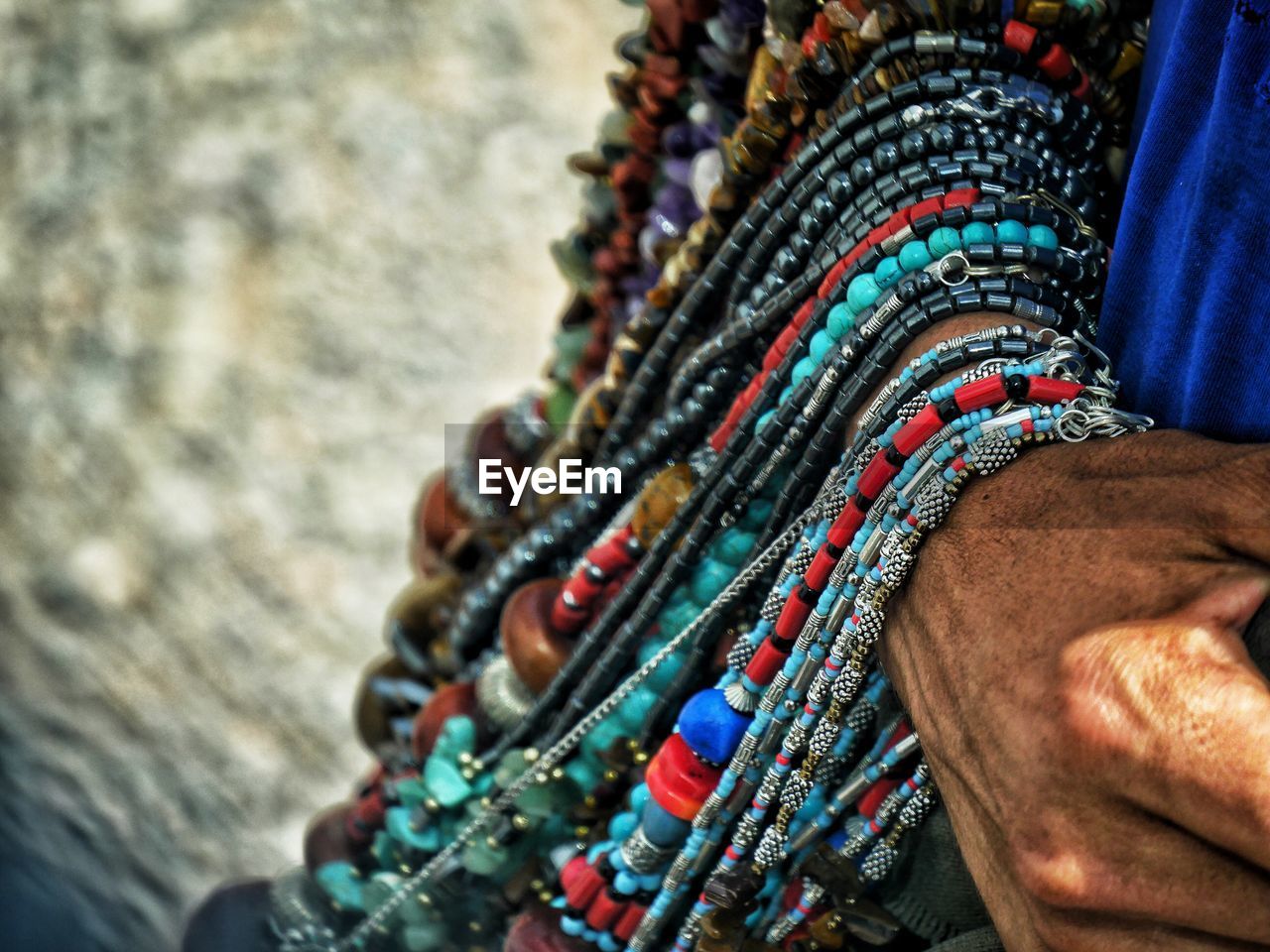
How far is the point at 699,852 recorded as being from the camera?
2.29 ft

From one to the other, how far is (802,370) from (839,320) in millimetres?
38

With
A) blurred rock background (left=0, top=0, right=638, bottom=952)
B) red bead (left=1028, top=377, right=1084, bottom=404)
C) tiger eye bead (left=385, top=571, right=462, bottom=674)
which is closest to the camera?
red bead (left=1028, top=377, right=1084, bottom=404)

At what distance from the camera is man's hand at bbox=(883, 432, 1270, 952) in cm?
44

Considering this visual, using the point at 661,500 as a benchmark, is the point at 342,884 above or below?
below

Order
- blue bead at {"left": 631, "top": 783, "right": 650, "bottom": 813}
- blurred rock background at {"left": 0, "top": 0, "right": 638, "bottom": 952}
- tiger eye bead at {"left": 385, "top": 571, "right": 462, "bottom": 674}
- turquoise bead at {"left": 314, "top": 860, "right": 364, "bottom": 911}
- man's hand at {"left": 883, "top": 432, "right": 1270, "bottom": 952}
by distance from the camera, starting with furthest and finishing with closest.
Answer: blurred rock background at {"left": 0, "top": 0, "right": 638, "bottom": 952} < tiger eye bead at {"left": 385, "top": 571, "right": 462, "bottom": 674} < turquoise bead at {"left": 314, "top": 860, "right": 364, "bottom": 911} < blue bead at {"left": 631, "top": 783, "right": 650, "bottom": 813} < man's hand at {"left": 883, "top": 432, "right": 1270, "bottom": 952}

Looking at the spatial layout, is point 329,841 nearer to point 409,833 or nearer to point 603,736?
point 409,833

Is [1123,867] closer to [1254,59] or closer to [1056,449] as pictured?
[1056,449]

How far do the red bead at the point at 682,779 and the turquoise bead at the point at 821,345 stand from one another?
7.8 inches

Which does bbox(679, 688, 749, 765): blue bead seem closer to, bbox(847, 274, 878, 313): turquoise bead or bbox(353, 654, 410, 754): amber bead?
bbox(847, 274, 878, 313): turquoise bead

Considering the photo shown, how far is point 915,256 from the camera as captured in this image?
638mm

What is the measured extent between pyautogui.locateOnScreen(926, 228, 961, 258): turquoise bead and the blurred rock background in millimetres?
1118

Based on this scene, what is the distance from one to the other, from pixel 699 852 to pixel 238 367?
3.82 ft


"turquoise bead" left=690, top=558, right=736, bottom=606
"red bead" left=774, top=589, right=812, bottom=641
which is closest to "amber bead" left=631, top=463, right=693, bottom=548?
"turquoise bead" left=690, top=558, right=736, bottom=606

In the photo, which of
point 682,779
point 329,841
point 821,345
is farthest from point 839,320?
point 329,841
